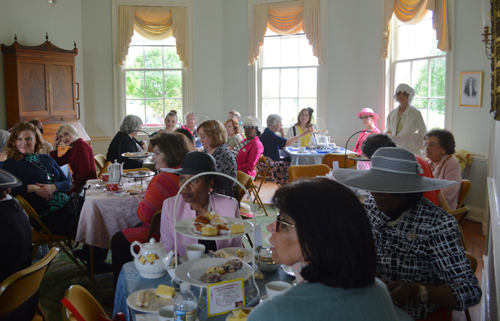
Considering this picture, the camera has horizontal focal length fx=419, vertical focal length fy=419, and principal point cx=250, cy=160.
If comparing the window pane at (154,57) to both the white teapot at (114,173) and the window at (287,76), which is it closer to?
the window at (287,76)

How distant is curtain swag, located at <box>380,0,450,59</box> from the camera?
20.2 feet

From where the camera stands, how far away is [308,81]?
869cm

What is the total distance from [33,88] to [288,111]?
488cm

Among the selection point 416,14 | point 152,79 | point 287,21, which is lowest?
point 152,79

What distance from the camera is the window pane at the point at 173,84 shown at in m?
9.12

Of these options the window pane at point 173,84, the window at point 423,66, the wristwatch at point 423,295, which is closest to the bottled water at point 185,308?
the wristwatch at point 423,295

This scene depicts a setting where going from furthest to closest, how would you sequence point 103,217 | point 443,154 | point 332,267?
point 443,154 → point 103,217 → point 332,267

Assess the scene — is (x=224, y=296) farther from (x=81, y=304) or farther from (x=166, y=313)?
(x=81, y=304)

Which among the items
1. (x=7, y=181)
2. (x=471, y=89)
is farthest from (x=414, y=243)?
(x=471, y=89)

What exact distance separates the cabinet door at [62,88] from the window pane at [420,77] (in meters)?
6.21

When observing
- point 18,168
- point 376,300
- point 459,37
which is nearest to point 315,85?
point 459,37

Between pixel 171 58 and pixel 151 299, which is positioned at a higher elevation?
pixel 171 58

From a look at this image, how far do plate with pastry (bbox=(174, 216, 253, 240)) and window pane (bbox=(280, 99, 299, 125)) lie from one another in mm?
7079

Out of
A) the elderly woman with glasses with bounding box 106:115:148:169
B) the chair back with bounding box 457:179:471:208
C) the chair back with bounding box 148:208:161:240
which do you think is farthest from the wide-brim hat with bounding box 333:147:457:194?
the elderly woman with glasses with bounding box 106:115:148:169
